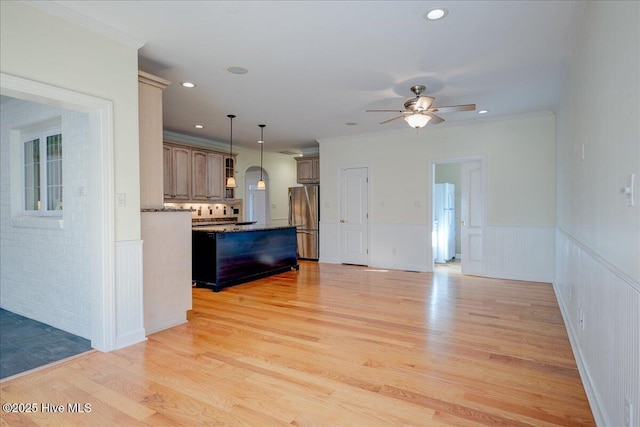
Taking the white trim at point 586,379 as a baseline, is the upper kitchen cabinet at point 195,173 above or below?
above

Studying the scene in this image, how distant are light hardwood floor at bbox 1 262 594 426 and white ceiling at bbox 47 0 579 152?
2776 mm

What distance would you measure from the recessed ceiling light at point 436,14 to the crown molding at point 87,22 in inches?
99.3

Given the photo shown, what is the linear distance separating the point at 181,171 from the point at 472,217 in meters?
5.79

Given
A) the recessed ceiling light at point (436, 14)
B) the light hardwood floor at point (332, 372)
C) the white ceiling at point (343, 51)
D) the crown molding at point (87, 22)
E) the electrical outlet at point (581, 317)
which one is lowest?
the light hardwood floor at point (332, 372)

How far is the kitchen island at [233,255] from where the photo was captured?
207 inches

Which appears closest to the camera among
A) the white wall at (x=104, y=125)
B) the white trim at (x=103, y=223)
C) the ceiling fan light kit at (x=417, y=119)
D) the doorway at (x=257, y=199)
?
the white wall at (x=104, y=125)

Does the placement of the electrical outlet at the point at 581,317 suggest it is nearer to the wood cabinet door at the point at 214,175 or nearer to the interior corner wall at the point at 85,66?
the interior corner wall at the point at 85,66

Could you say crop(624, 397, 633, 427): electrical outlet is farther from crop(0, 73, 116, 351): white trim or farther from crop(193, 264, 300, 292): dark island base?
crop(193, 264, 300, 292): dark island base

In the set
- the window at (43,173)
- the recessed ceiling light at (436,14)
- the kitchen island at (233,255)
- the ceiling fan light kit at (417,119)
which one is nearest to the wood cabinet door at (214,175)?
the kitchen island at (233,255)

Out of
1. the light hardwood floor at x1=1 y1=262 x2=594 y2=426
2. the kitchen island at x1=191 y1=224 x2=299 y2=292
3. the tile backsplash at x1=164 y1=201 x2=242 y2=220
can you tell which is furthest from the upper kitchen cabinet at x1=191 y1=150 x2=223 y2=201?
the light hardwood floor at x1=1 y1=262 x2=594 y2=426

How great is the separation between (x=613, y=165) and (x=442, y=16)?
1787mm

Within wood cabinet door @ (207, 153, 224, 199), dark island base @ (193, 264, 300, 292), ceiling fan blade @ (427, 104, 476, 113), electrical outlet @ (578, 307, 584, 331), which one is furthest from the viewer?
wood cabinet door @ (207, 153, 224, 199)

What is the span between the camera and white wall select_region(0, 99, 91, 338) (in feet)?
10.6

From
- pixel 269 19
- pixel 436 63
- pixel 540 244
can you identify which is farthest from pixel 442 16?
pixel 540 244
